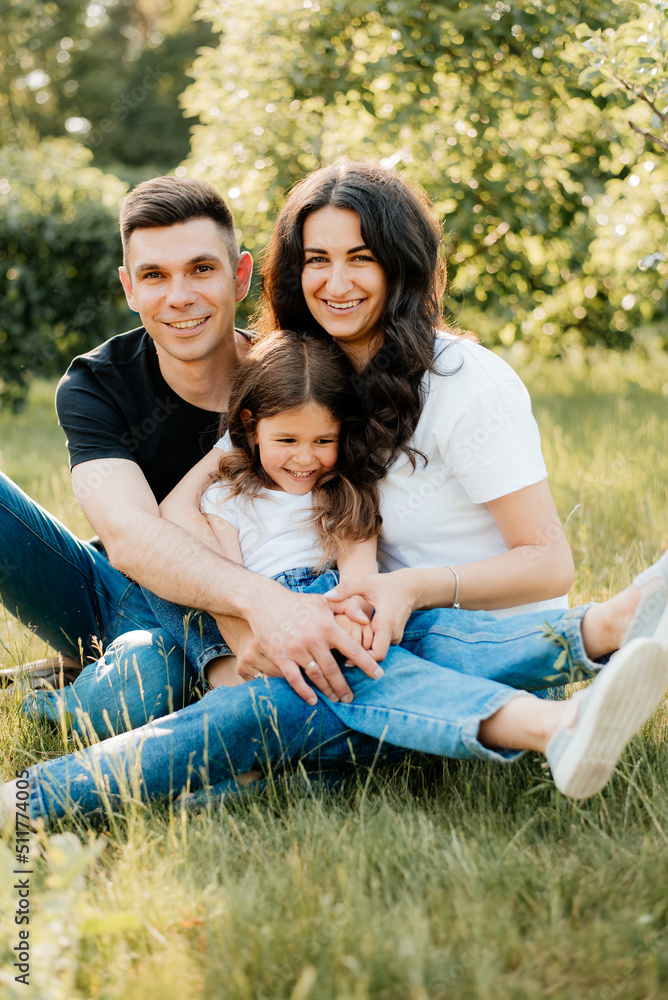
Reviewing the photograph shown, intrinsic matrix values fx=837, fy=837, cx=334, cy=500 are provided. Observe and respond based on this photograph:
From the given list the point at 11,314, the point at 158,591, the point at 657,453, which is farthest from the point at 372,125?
the point at 158,591

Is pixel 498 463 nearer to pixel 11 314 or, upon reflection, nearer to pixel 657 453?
pixel 657 453

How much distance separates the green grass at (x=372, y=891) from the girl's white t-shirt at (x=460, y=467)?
624 mm

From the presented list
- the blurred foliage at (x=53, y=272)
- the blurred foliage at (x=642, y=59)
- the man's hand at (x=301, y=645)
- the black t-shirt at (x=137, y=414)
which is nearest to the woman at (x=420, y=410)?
the man's hand at (x=301, y=645)

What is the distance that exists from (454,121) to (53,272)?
152 inches

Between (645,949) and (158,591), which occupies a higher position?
(158,591)

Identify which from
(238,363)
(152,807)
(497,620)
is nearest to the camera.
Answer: (152,807)

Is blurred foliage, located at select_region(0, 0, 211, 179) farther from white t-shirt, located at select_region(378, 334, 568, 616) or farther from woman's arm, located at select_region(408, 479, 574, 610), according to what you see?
woman's arm, located at select_region(408, 479, 574, 610)

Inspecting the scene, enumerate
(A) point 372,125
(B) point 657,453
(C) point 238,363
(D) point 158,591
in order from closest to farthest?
(D) point 158,591 < (C) point 238,363 < (B) point 657,453 < (A) point 372,125

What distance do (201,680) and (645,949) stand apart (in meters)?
1.44

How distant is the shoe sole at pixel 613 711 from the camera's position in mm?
1608

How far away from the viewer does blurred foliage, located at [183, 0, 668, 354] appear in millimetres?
4629

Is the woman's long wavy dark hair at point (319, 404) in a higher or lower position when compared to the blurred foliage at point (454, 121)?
lower

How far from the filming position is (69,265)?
7445mm

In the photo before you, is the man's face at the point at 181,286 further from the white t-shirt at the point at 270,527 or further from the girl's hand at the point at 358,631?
the girl's hand at the point at 358,631
